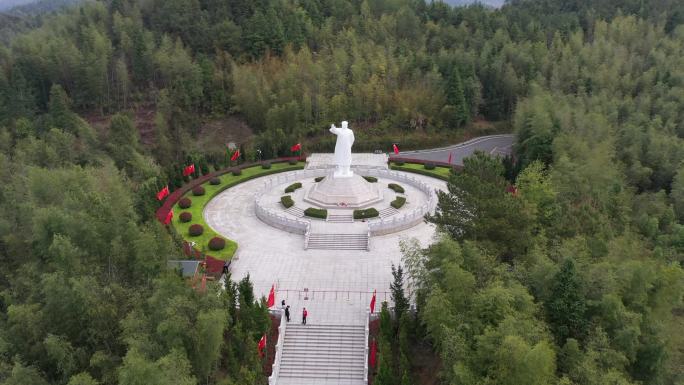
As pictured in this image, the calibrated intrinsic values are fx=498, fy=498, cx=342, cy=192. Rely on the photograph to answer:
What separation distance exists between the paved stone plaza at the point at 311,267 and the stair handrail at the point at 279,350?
3.07ft

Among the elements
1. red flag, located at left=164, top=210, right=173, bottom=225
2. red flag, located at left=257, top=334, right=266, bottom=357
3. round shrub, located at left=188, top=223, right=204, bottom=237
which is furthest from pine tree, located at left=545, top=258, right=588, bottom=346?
red flag, located at left=164, top=210, right=173, bottom=225

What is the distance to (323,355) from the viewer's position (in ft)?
81.8

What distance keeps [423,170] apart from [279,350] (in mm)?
29796

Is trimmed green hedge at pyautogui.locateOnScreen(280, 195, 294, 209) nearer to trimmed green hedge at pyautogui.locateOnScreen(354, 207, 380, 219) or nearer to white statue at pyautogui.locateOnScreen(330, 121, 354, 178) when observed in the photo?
white statue at pyautogui.locateOnScreen(330, 121, 354, 178)

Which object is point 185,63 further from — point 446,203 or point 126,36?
point 446,203

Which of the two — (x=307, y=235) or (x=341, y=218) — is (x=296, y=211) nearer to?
(x=341, y=218)

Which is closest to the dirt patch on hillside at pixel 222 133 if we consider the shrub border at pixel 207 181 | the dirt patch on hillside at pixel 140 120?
the dirt patch on hillside at pixel 140 120

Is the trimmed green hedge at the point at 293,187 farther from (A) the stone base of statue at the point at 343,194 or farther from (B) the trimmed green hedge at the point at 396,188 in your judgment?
(B) the trimmed green hedge at the point at 396,188

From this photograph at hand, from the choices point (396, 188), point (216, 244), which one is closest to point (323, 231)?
point (216, 244)

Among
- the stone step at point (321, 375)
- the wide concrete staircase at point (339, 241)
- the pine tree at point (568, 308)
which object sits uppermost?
the pine tree at point (568, 308)

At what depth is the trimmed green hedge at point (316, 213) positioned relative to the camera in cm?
3781

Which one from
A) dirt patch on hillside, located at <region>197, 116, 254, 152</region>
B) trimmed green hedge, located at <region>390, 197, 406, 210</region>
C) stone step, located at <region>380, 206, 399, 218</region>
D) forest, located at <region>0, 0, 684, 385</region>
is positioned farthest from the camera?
dirt patch on hillside, located at <region>197, 116, 254, 152</region>

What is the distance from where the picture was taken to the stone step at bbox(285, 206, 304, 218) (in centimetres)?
3891

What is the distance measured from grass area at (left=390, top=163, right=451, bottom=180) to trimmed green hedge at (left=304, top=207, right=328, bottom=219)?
15.1 metres
